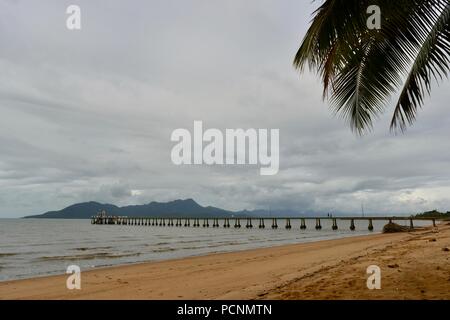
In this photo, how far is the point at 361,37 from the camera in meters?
5.60

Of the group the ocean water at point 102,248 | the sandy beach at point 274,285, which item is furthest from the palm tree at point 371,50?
the ocean water at point 102,248

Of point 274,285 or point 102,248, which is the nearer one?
point 274,285

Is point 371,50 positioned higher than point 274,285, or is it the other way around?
point 371,50

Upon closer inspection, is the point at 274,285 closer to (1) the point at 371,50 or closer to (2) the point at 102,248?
(1) the point at 371,50

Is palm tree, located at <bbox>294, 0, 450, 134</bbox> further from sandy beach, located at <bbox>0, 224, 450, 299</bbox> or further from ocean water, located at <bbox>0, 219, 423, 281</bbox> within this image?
ocean water, located at <bbox>0, 219, 423, 281</bbox>

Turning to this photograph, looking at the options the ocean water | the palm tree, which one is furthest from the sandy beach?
the ocean water

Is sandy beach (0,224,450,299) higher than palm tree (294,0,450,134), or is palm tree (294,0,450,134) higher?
palm tree (294,0,450,134)

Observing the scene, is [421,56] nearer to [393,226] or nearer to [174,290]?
[174,290]

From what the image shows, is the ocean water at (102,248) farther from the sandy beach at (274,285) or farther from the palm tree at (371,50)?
the palm tree at (371,50)

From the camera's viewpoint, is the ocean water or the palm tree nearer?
the palm tree

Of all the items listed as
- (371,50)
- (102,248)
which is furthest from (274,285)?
(102,248)
